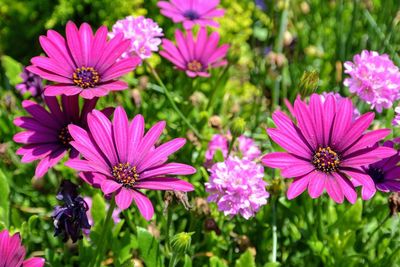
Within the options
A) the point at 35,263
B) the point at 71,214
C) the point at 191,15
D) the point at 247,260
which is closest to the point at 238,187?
the point at 247,260

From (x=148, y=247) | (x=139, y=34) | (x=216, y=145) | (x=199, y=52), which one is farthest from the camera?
(x=199, y=52)

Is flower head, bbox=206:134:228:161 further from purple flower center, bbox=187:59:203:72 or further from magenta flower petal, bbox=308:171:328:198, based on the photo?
magenta flower petal, bbox=308:171:328:198

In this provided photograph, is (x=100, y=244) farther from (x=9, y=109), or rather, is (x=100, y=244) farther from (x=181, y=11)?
(x=181, y=11)

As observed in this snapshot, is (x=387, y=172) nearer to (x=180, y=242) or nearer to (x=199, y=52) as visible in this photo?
(x=180, y=242)

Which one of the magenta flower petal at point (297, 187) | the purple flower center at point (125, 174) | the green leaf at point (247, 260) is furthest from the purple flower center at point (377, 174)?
the purple flower center at point (125, 174)

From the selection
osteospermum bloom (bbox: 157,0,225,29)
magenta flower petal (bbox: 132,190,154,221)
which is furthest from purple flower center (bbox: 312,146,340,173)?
osteospermum bloom (bbox: 157,0,225,29)

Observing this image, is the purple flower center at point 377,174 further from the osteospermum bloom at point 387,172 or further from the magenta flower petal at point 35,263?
the magenta flower petal at point 35,263
